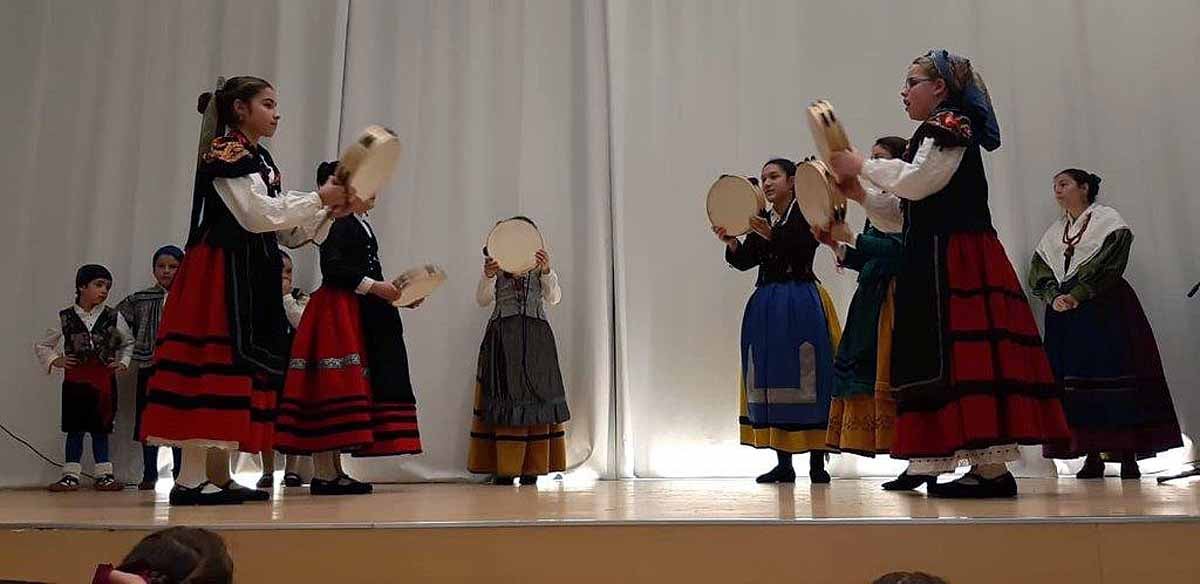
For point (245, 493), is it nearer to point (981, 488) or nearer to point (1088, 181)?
point (981, 488)

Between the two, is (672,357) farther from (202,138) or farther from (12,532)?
(12,532)

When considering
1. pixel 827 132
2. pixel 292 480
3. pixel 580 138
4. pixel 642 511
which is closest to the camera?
pixel 642 511

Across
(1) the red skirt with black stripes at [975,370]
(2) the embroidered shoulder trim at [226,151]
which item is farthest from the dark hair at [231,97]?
(1) the red skirt with black stripes at [975,370]

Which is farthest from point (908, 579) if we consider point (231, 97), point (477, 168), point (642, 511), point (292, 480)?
point (477, 168)

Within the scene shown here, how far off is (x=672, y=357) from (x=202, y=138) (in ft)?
10.2

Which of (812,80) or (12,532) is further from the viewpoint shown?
(812,80)

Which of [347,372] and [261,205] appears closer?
[261,205]

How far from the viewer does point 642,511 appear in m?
2.58

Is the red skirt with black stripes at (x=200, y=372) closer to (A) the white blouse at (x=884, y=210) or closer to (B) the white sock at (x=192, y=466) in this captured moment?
(B) the white sock at (x=192, y=466)

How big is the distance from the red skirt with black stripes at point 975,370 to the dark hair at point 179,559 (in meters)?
2.23

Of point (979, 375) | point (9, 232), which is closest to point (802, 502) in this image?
point (979, 375)

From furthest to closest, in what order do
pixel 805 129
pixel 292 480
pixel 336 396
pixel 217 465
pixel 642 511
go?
pixel 805 129, pixel 292 480, pixel 336 396, pixel 217 465, pixel 642 511

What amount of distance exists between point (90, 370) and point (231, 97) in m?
2.74

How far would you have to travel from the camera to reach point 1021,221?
5.59m
